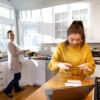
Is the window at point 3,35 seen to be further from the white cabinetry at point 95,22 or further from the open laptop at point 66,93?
the open laptop at point 66,93

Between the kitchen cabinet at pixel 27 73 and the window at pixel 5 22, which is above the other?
the window at pixel 5 22

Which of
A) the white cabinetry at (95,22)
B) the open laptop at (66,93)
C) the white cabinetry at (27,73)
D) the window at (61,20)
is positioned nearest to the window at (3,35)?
the white cabinetry at (27,73)

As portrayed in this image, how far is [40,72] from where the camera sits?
3000mm

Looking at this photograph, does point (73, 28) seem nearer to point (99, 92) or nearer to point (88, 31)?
point (99, 92)

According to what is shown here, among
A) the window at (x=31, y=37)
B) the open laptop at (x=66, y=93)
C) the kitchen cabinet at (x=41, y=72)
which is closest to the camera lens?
the open laptop at (x=66, y=93)

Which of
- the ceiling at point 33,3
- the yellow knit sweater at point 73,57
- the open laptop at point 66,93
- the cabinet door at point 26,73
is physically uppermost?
the ceiling at point 33,3

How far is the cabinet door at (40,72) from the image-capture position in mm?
2945

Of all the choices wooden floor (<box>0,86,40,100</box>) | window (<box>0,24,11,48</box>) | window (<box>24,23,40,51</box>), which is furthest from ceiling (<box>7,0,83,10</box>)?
wooden floor (<box>0,86,40,100</box>)

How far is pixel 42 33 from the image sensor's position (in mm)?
3342

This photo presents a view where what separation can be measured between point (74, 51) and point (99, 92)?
0.54 meters

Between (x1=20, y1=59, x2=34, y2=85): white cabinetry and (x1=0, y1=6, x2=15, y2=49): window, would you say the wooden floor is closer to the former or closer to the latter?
(x1=20, y1=59, x2=34, y2=85): white cabinetry

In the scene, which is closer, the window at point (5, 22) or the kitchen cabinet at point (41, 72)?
the kitchen cabinet at point (41, 72)

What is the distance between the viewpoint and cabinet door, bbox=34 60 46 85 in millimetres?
2945

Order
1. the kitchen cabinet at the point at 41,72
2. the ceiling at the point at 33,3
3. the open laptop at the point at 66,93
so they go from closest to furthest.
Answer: the open laptop at the point at 66,93 < the kitchen cabinet at the point at 41,72 < the ceiling at the point at 33,3
